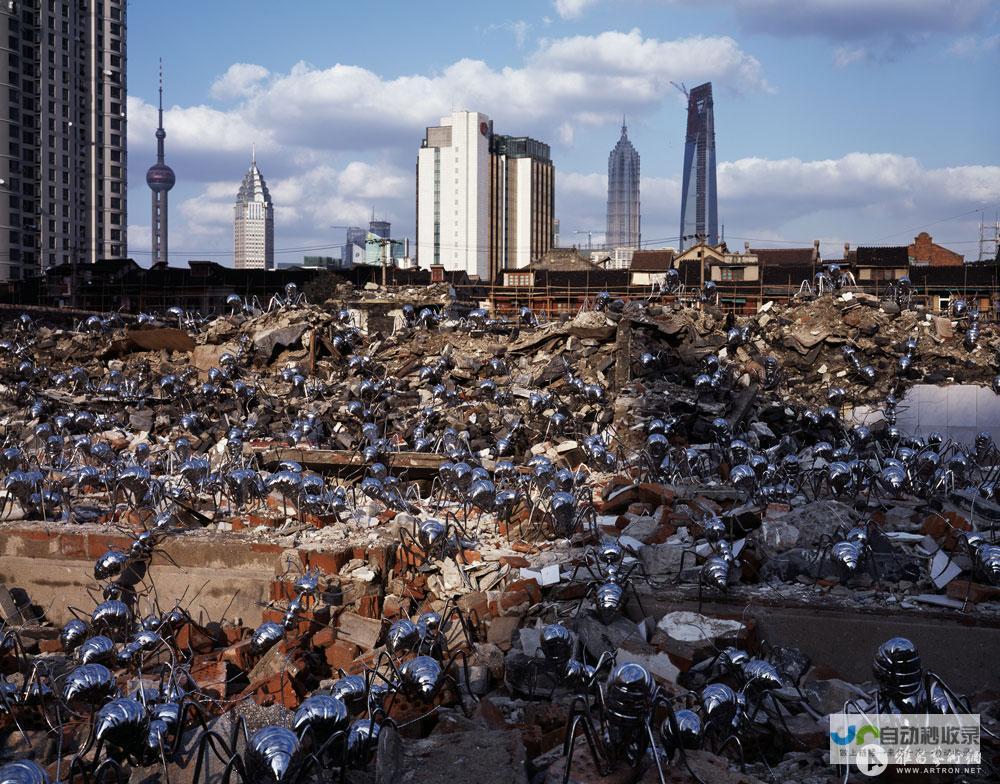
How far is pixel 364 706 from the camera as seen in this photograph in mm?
4535

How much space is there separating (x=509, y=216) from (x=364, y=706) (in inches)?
3573

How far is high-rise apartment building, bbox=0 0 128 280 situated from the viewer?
200 ft

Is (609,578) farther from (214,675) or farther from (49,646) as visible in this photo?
(49,646)

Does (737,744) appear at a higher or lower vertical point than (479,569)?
lower

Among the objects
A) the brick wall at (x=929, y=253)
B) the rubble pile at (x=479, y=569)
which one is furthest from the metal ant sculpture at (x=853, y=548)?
the brick wall at (x=929, y=253)

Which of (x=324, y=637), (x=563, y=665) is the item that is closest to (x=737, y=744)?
(x=563, y=665)

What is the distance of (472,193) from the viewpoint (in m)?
87.2

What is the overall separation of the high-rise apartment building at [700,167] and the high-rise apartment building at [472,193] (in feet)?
314

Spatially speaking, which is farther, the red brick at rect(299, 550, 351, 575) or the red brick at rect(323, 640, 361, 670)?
the red brick at rect(299, 550, 351, 575)

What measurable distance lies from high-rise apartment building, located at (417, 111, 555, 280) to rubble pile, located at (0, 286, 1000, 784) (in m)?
72.4

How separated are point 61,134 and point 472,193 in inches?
1383

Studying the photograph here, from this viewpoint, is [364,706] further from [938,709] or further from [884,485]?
[884,485]

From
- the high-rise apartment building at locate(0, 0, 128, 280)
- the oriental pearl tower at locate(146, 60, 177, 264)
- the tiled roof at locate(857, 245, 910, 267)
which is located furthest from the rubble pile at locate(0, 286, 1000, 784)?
the oriental pearl tower at locate(146, 60, 177, 264)

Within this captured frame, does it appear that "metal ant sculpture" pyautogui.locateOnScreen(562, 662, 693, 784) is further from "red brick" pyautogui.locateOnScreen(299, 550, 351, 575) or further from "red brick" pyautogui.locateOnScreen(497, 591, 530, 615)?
"red brick" pyautogui.locateOnScreen(299, 550, 351, 575)
